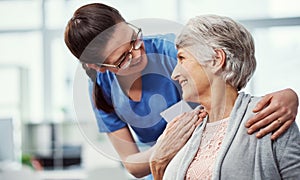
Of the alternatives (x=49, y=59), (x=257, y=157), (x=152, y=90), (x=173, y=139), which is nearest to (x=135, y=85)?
(x=152, y=90)

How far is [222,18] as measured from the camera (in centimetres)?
111

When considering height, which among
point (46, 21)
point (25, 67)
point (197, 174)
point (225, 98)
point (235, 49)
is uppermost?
point (235, 49)

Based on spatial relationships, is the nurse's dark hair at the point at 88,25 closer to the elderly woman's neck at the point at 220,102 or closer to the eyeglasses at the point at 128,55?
the eyeglasses at the point at 128,55

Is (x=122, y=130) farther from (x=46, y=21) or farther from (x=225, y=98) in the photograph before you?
(x=46, y=21)

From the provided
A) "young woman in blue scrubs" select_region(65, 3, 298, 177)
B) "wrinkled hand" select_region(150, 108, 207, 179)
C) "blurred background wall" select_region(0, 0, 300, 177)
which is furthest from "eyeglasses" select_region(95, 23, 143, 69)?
"blurred background wall" select_region(0, 0, 300, 177)

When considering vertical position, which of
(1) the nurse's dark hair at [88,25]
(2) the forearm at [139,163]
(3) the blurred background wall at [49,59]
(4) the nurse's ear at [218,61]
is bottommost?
(3) the blurred background wall at [49,59]

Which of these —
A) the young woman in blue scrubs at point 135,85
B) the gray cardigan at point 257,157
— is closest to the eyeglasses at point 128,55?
the young woman in blue scrubs at point 135,85

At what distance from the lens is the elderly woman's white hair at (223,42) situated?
1106 millimetres

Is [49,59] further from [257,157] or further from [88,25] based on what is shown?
[257,157]

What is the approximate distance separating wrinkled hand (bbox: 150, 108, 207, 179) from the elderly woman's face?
53 millimetres

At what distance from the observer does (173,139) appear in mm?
1181

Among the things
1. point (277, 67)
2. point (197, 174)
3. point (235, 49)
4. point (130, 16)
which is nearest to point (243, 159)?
point (197, 174)

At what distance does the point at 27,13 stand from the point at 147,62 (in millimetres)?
3824

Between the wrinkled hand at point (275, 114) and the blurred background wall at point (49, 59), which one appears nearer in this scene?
the wrinkled hand at point (275, 114)
